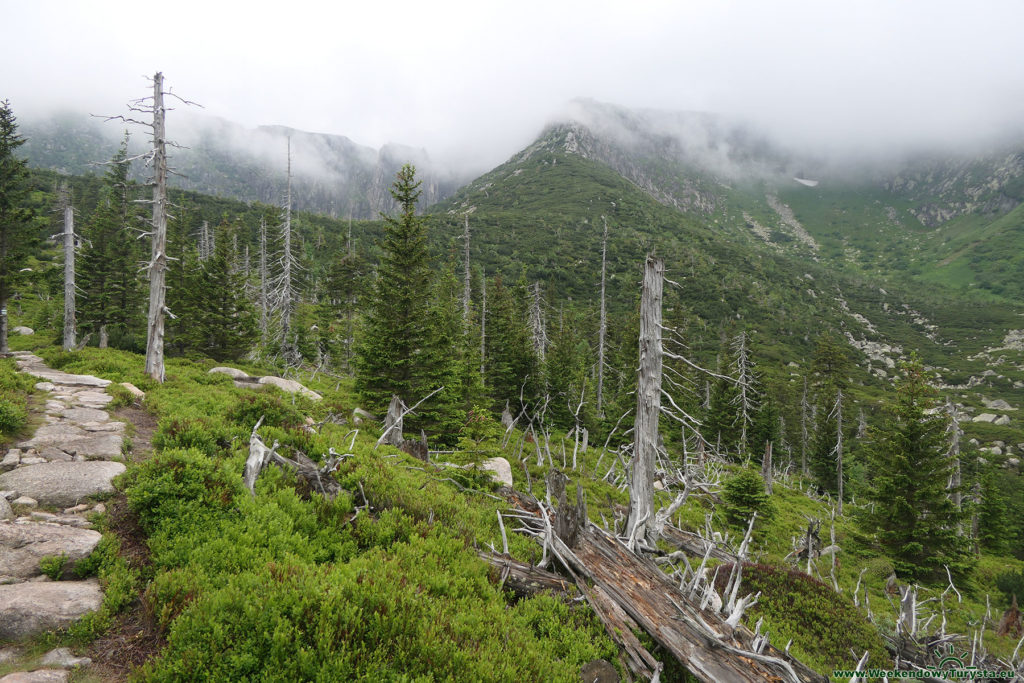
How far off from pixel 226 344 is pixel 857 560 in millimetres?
39368

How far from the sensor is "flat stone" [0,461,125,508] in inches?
221

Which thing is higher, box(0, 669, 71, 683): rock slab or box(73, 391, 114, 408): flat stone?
box(73, 391, 114, 408): flat stone

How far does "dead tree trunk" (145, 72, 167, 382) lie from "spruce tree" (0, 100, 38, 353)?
323 inches

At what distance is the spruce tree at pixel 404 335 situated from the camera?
669 inches

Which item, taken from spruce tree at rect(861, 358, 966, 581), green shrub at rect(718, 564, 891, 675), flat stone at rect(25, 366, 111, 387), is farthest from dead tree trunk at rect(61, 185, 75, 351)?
spruce tree at rect(861, 358, 966, 581)

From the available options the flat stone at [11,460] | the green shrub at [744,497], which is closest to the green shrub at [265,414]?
the flat stone at [11,460]

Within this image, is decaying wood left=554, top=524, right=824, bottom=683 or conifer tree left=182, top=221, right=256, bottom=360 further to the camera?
conifer tree left=182, top=221, right=256, bottom=360

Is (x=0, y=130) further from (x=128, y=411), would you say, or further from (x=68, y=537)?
(x=68, y=537)

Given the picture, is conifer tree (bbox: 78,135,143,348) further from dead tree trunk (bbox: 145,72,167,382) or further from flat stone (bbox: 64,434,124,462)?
flat stone (bbox: 64,434,124,462)

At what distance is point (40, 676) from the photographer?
3268mm

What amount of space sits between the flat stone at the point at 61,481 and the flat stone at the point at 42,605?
6.39ft

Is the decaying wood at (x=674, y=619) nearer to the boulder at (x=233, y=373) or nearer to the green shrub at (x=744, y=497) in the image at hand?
the green shrub at (x=744, y=497)

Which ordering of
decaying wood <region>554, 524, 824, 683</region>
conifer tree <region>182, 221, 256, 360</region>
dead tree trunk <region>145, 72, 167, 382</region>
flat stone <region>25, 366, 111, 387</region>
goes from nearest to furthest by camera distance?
decaying wood <region>554, 524, 824, 683</region> → flat stone <region>25, 366, 111, 387</region> → dead tree trunk <region>145, 72, 167, 382</region> → conifer tree <region>182, 221, 256, 360</region>

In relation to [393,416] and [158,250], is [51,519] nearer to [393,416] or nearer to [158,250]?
[393,416]
